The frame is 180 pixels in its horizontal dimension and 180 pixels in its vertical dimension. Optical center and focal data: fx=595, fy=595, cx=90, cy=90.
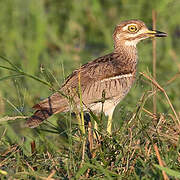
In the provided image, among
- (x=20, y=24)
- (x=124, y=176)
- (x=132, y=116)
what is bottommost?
(x=124, y=176)

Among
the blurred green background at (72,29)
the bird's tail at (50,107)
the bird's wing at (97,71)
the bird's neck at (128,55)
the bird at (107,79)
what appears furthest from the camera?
the blurred green background at (72,29)

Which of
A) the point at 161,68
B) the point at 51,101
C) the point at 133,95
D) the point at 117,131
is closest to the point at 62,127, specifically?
the point at 51,101

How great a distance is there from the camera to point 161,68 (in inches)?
339

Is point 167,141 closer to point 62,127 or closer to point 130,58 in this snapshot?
point 62,127

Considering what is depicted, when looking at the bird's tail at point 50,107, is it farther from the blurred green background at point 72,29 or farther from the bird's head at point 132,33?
the blurred green background at point 72,29

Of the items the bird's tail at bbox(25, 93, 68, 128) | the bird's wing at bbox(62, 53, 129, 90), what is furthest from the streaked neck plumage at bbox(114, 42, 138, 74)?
the bird's tail at bbox(25, 93, 68, 128)

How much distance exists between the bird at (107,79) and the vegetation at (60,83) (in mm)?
120

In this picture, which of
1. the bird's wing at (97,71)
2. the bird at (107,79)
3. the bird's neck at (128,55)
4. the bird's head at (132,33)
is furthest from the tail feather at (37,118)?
the bird's head at (132,33)

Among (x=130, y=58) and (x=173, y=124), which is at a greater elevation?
(x=130, y=58)

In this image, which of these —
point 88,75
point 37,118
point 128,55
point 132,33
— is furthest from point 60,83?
point 37,118

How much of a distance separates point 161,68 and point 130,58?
232cm

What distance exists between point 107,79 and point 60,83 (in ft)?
1.91

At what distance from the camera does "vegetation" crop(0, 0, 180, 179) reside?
4328 millimetres

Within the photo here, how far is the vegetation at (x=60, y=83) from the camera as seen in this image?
433 cm
